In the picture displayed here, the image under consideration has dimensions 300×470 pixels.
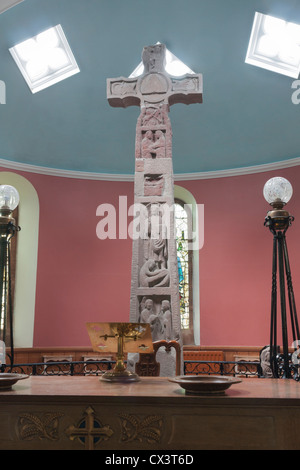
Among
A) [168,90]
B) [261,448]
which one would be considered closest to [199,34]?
[168,90]

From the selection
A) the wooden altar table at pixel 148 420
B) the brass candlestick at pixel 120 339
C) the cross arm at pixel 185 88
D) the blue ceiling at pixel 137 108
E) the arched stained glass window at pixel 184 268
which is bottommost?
the wooden altar table at pixel 148 420

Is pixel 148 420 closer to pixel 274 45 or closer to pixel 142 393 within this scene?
pixel 142 393

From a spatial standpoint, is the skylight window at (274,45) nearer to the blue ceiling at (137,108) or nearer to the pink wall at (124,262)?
the blue ceiling at (137,108)

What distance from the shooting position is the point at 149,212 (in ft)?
12.7

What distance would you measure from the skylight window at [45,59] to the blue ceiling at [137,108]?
131 mm

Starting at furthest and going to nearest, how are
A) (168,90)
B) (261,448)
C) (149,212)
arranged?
(168,90) < (149,212) < (261,448)

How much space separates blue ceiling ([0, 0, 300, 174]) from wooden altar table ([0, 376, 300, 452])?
5.20 m

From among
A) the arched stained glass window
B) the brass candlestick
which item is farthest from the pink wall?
the brass candlestick

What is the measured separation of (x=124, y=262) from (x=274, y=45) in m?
4.18

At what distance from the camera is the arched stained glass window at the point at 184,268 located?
7312 mm

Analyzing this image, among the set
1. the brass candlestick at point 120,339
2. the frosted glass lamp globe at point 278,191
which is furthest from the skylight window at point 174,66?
the brass candlestick at point 120,339

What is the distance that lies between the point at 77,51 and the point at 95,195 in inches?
94.4

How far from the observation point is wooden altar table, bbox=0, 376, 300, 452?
166cm
